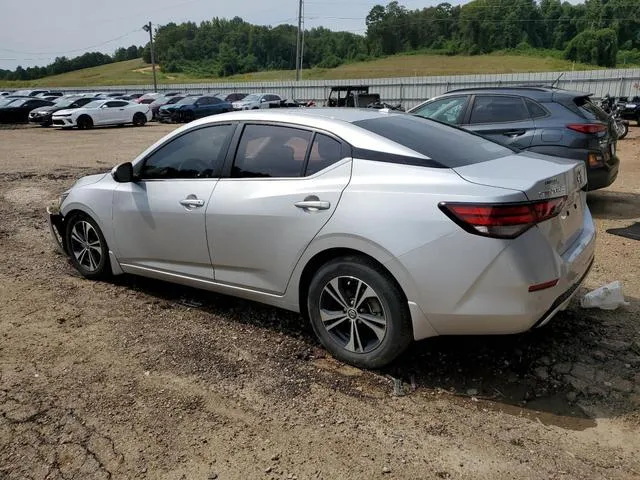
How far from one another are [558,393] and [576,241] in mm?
932

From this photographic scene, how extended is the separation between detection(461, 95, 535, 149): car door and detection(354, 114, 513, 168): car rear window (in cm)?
365

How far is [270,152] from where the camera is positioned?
3814 mm

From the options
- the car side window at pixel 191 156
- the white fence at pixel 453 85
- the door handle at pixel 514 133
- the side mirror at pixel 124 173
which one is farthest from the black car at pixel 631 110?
the side mirror at pixel 124 173

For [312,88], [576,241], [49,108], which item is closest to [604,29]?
[312,88]

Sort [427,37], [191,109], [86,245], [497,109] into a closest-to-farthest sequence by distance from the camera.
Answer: [86,245], [497,109], [191,109], [427,37]

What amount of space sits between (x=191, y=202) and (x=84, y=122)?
25555mm

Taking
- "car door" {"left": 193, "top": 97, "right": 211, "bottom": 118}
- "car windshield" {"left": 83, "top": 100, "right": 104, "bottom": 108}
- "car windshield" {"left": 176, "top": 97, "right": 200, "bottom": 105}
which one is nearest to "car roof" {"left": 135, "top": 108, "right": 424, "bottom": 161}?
"car windshield" {"left": 83, "top": 100, "right": 104, "bottom": 108}

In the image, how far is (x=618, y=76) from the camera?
104 ft

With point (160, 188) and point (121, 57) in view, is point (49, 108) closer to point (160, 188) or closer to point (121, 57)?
point (160, 188)

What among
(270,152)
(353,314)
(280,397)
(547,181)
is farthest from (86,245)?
(547,181)

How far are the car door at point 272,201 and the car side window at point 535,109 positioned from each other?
4885mm

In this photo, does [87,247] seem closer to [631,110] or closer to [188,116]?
[631,110]

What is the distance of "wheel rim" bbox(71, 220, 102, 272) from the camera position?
5.01 metres

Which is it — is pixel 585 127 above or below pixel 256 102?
below
